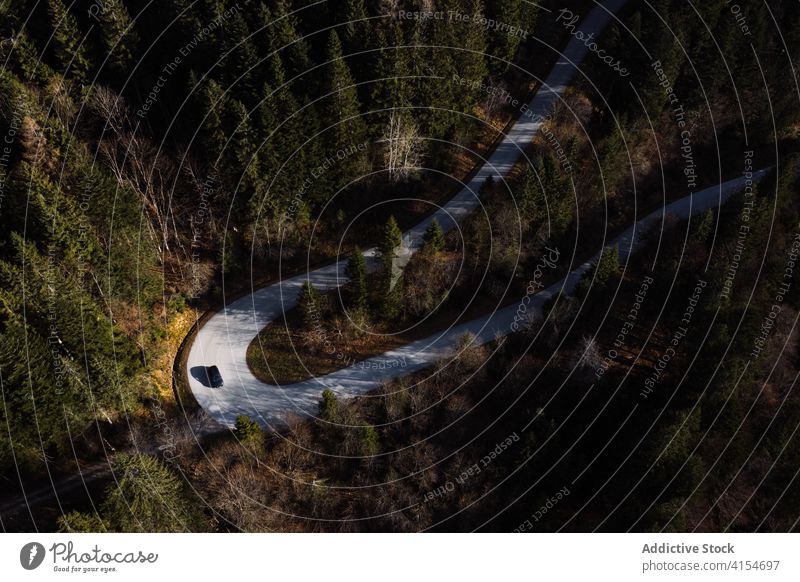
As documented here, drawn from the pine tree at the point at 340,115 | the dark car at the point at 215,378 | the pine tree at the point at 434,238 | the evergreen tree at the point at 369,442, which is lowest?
the evergreen tree at the point at 369,442

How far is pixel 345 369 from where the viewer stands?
5534cm

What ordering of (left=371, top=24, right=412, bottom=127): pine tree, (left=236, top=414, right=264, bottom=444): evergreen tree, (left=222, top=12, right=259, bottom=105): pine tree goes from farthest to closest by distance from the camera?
(left=371, top=24, right=412, bottom=127): pine tree → (left=222, top=12, right=259, bottom=105): pine tree → (left=236, top=414, right=264, bottom=444): evergreen tree

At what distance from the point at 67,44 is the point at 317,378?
38326 mm

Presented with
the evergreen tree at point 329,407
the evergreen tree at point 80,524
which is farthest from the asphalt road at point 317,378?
the evergreen tree at point 80,524

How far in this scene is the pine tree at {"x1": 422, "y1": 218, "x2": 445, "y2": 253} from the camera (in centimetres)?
5678

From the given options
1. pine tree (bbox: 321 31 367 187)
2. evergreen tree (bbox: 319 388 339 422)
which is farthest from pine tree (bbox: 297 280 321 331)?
pine tree (bbox: 321 31 367 187)

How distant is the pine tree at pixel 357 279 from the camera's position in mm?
53219

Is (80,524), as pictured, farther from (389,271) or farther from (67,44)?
(67,44)

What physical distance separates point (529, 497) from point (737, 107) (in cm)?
5288

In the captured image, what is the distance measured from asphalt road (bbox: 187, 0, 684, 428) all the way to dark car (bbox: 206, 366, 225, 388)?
391 mm

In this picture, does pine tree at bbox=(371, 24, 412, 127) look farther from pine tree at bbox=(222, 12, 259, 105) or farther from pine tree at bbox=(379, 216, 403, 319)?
pine tree at bbox=(379, 216, 403, 319)

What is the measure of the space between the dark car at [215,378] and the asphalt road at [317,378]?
0.39 meters

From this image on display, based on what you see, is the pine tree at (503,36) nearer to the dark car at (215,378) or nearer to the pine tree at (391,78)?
the pine tree at (391,78)

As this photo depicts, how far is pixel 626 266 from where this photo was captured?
2351 inches
